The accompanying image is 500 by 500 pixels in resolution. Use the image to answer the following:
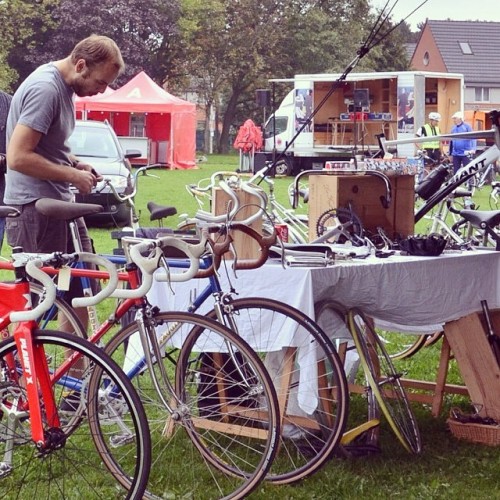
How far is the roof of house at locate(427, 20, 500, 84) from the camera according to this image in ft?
207

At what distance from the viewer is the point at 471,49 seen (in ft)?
213

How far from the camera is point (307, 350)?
4.36m

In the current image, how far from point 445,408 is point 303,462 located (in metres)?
1.46

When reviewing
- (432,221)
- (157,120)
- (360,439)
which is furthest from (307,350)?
(157,120)

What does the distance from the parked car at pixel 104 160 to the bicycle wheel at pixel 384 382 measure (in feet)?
32.3

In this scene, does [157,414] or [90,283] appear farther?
[90,283]

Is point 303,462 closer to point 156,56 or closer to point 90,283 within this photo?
point 90,283

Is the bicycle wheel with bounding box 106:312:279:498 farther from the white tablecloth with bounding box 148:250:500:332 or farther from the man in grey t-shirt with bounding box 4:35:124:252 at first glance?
the man in grey t-shirt with bounding box 4:35:124:252

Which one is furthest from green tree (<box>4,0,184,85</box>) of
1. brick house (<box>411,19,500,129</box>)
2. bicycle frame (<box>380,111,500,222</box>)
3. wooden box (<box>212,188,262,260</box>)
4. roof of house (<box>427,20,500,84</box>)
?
wooden box (<box>212,188,262,260</box>)

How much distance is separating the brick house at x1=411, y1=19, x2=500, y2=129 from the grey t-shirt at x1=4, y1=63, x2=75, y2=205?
5779cm

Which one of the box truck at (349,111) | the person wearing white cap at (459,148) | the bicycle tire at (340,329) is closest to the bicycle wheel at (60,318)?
the bicycle tire at (340,329)

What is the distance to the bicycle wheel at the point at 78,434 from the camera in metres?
3.54

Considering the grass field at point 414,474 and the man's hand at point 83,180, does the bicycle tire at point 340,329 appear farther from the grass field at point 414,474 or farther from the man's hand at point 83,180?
the man's hand at point 83,180

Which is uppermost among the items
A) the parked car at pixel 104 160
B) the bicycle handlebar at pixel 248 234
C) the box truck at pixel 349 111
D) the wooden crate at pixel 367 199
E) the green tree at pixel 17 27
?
the green tree at pixel 17 27
